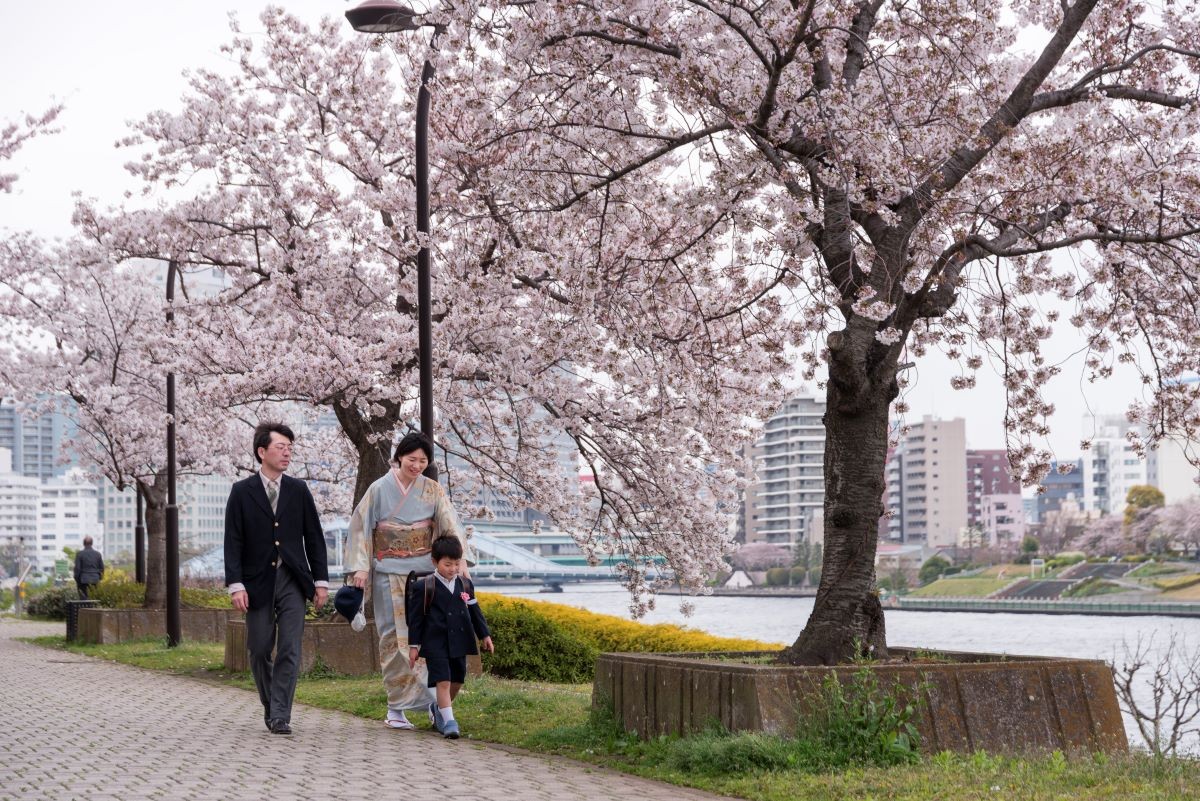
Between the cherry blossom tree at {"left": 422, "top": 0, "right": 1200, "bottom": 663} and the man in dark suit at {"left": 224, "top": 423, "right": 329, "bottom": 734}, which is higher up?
the cherry blossom tree at {"left": 422, "top": 0, "right": 1200, "bottom": 663}

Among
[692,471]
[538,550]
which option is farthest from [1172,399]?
[538,550]

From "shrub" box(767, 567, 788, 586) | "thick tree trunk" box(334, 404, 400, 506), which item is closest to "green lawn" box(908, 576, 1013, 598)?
"shrub" box(767, 567, 788, 586)

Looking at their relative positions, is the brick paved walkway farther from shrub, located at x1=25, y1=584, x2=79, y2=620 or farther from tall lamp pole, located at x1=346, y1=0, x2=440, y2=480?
shrub, located at x1=25, y1=584, x2=79, y2=620

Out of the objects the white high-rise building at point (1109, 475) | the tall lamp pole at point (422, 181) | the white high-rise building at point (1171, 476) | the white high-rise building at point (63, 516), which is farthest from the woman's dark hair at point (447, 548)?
the white high-rise building at point (63, 516)

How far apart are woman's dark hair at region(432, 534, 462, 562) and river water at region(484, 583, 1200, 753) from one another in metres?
34.5

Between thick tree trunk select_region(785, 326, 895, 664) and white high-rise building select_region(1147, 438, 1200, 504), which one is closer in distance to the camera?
thick tree trunk select_region(785, 326, 895, 664)

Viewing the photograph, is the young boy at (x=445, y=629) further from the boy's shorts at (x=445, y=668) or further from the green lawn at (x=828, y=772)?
the green lawn at (x=828, y=772)

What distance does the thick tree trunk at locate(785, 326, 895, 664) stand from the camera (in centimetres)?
816

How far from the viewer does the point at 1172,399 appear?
34.4ft

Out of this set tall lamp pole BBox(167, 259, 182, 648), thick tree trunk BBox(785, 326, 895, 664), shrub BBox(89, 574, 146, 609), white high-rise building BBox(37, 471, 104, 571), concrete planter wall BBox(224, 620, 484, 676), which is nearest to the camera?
thick tree trunk BBox(785, 326, 895, 664)

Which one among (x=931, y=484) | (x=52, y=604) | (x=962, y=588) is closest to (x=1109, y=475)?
(x=931, y=484)

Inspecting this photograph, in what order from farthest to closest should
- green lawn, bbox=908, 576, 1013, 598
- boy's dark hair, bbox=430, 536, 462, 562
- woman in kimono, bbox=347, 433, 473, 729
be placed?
green lawn, bbox=908, 576, 1013, 598, woman in kimono, bbox=347, 433, 473, 729, boy's dark hair, bbox=430, 536, 462, 562

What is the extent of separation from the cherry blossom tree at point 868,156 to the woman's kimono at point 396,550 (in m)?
2.30

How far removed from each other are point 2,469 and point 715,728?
149 meters
